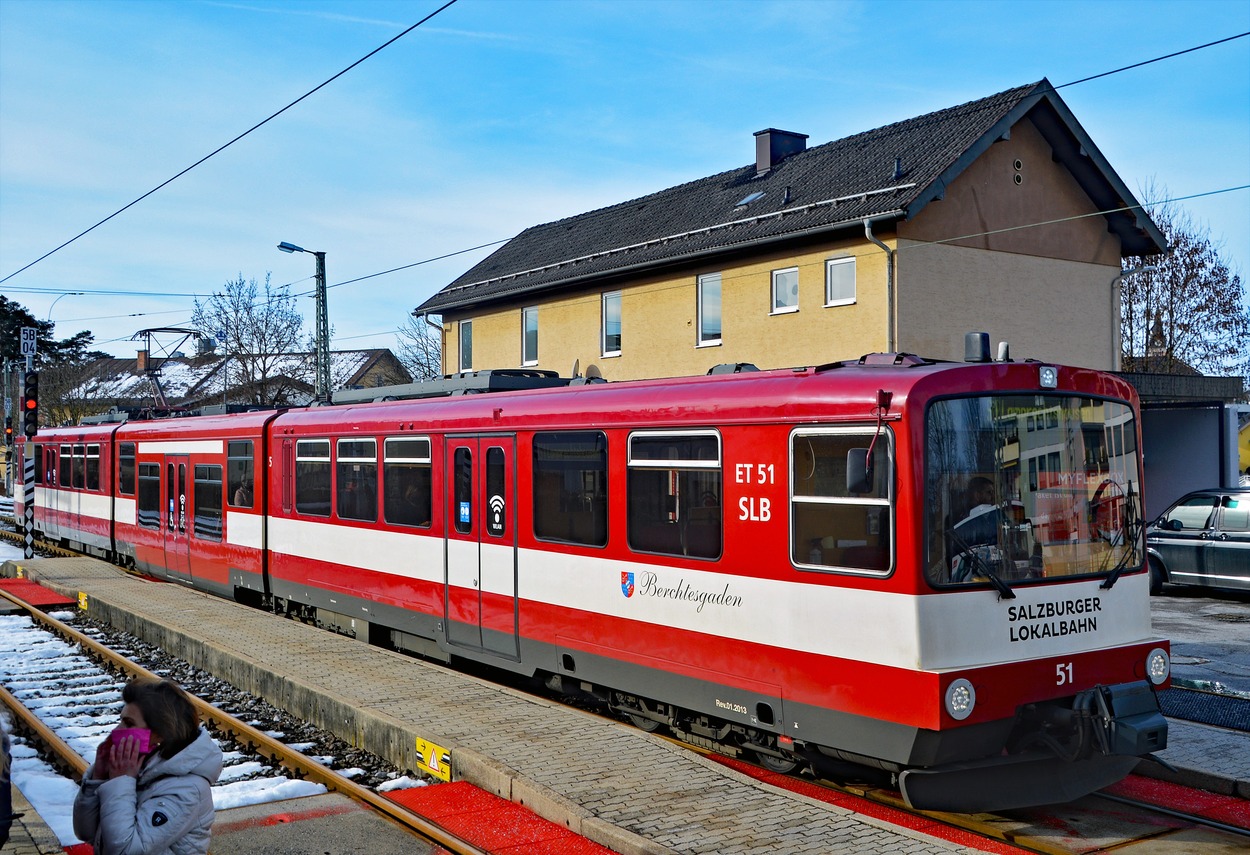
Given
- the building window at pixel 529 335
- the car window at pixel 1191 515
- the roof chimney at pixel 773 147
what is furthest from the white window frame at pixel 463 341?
the car window at pixel 1191 515

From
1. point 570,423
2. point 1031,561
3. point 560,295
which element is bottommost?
point 1031,561

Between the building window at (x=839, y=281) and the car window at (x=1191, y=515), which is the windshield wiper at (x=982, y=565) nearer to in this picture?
the car window at (x=1191, y=515)

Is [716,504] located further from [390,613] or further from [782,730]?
[390,613]

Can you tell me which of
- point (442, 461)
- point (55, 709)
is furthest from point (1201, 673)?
point (55, 709)

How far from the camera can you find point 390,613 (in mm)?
12500

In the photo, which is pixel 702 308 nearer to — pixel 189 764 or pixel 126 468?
pixel 126 468

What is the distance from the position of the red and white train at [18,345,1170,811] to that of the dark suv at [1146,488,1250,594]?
11.3 m

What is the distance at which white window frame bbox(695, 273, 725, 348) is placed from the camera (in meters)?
24.5

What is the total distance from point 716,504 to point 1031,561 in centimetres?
206

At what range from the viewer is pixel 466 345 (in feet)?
110

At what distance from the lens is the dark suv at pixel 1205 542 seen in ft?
58.1

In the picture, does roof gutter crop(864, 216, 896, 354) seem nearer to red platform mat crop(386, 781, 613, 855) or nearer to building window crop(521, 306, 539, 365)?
building window crop(521, 306, 539, 365)

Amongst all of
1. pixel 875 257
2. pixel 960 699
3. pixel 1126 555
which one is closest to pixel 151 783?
pixel 960 699

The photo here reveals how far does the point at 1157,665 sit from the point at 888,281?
46.7 feet
